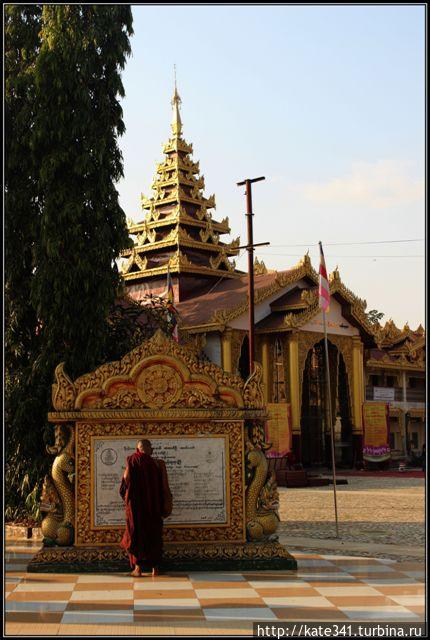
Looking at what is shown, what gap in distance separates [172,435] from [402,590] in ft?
8.80

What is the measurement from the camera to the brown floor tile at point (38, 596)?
6.93 metres

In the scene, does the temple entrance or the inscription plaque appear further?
the temple entrance

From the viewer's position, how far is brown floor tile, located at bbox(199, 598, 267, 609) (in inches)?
257

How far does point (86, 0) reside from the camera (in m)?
11.9

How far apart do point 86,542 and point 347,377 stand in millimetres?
24777

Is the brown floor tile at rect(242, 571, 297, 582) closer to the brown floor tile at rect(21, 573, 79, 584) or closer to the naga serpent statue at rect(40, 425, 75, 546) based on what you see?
the brown floor tile at rect(21, 573, 79, 584)

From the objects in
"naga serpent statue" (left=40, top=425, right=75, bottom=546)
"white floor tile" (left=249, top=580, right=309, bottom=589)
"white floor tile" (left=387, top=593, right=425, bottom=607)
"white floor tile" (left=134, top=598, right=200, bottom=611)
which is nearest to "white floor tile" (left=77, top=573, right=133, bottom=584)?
"naga serpent statue" (left=40, top=425, right=75, bottom=546)

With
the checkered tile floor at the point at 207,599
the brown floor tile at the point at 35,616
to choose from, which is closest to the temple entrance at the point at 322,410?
the checkered tile floor at the point at 207,599

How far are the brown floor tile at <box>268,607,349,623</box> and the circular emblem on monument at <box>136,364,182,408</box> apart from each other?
9.01 feet

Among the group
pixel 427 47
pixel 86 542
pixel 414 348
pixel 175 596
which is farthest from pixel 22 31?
pixel 414 348

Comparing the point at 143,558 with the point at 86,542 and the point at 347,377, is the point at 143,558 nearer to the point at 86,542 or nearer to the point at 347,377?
the point at 86,542

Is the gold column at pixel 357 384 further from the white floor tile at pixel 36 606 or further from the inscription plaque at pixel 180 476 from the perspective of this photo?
the white floor tile at pixel 36 606

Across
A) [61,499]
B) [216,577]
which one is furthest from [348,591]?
[61,499]

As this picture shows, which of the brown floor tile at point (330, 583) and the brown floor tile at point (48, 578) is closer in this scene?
the brown floor tile at point (330, 583)
